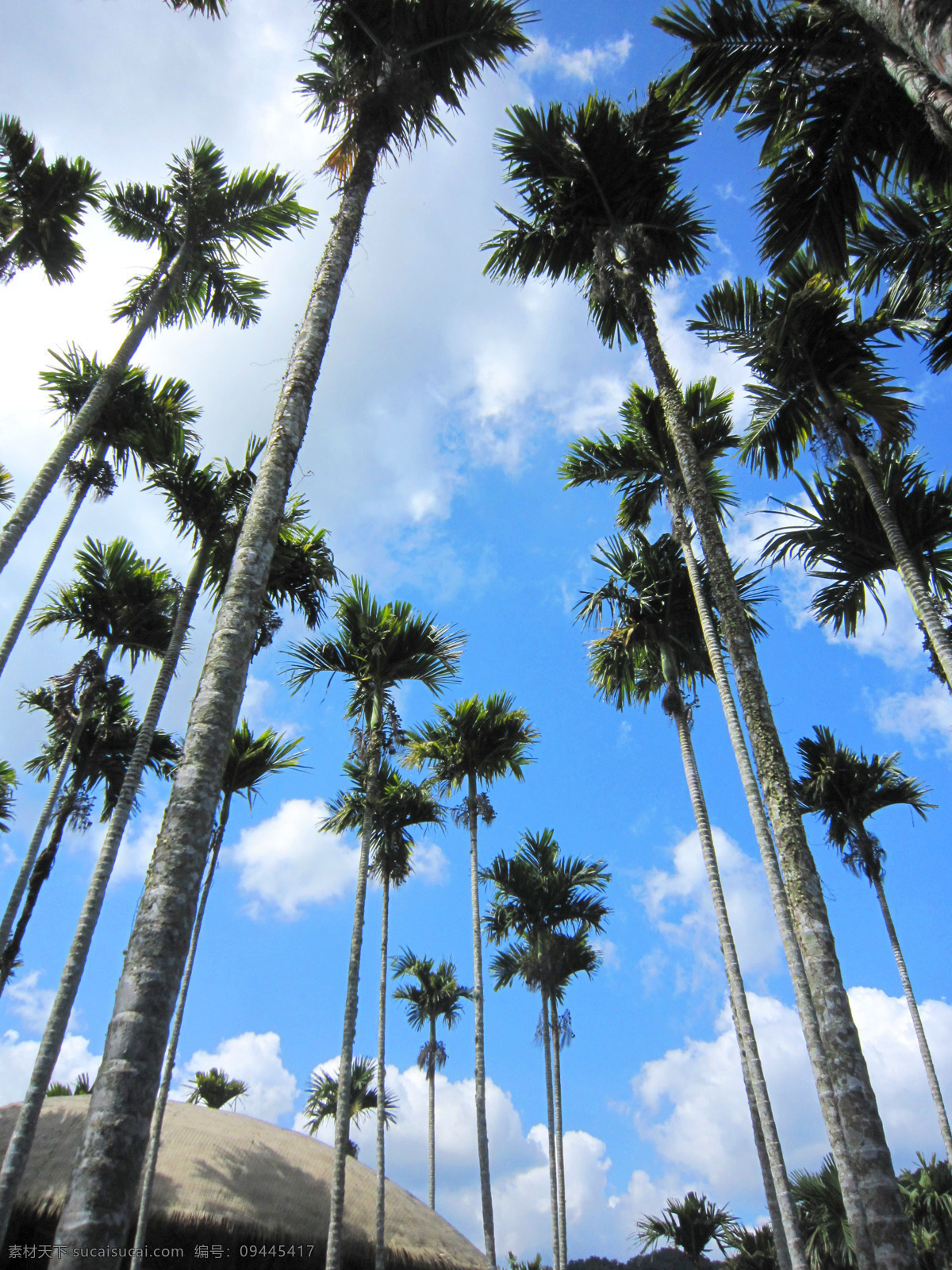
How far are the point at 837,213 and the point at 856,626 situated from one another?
6.72 metres

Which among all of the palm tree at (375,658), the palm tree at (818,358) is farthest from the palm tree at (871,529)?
the palm tree at (375,658)

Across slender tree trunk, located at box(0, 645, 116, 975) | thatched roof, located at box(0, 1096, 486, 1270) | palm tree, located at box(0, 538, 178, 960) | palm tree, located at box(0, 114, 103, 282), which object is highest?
palm tree, located at box(0, 114, 103, 282)

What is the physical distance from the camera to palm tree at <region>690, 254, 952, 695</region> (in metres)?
10.3

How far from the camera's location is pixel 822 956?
5.61m

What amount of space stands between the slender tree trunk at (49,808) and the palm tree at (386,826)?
16.4 ft

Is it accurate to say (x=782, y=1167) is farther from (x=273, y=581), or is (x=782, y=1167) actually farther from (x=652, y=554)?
(x=273, y=581)

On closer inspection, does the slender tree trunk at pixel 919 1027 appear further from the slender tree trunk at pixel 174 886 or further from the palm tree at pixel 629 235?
the slender tree trunk at pixel 174 886

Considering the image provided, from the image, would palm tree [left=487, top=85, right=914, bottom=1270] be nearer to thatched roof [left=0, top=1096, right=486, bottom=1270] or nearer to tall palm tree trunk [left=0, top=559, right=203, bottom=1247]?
tall palm tree trunk [left=0, top=559, right=203, bottom=1247]

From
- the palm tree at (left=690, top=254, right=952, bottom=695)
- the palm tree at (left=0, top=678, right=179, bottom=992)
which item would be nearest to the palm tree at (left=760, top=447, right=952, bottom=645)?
the palm tree at (left=690, top=254, right=952, bottom=695)

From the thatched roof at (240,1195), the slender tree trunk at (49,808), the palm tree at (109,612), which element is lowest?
the thatched roof at (240,1195)

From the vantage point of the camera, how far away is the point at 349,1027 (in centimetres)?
1116

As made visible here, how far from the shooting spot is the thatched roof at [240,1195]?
12.0 metres

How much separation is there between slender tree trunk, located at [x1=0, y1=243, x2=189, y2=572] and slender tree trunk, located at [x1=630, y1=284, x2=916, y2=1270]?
8.45 metres

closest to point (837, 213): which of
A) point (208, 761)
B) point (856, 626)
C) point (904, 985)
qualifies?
point (856, 626)
